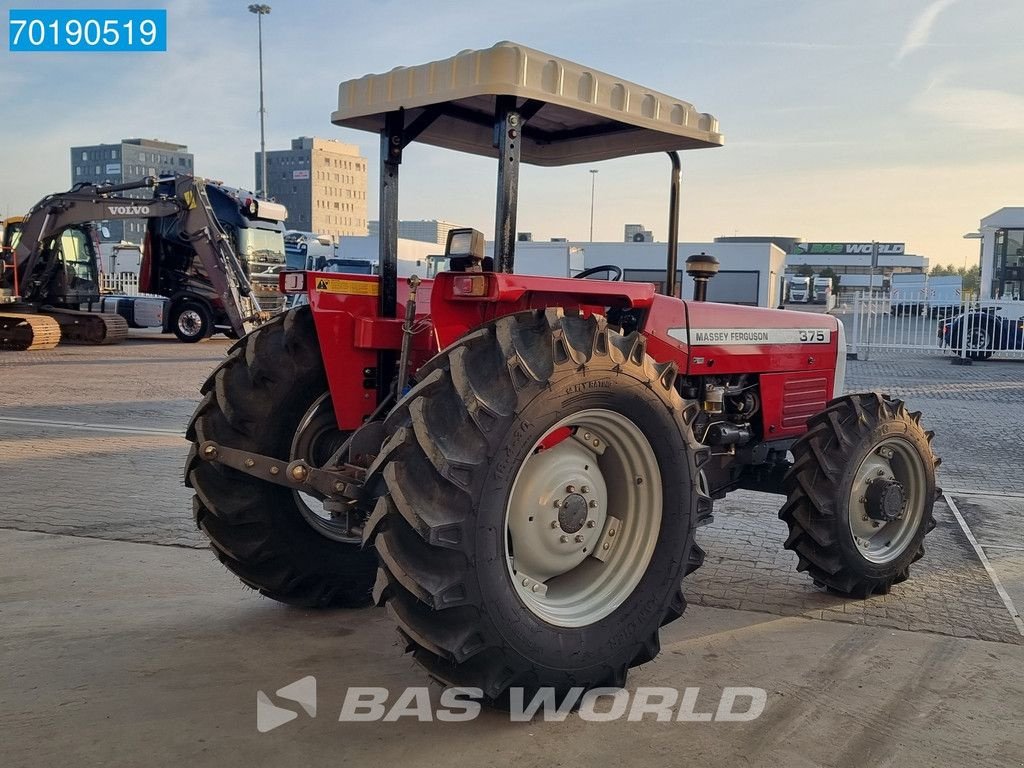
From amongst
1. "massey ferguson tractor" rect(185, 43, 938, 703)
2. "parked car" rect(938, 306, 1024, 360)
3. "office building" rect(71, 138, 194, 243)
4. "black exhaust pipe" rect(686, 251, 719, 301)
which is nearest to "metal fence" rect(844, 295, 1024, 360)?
"parked car" rect(938, 306, 1024, 360)

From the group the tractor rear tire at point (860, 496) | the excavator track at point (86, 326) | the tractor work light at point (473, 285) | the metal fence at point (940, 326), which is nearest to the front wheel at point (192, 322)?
the excavator track at point (86, 326)

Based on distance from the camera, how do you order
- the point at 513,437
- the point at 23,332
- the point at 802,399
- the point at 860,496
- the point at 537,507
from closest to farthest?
1. the point at 513,437
2. the point at 537,507
3. the point at 860,496
4. the point at 802,399
5. the point at 23,332

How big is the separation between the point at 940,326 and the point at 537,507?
21.1 m

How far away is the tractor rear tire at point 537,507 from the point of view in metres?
2.79

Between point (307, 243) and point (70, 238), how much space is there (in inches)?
427

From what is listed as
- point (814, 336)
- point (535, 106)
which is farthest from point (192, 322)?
point (535, 106)

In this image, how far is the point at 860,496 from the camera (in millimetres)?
4523

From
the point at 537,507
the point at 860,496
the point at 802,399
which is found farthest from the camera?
the point at 802,399

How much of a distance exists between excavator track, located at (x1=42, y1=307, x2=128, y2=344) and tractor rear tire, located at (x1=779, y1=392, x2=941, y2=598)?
18.3 meters

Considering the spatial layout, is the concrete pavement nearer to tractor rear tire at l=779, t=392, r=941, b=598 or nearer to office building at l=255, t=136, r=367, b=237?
tractor rear tire at l=779, t=392, r=941, b=598

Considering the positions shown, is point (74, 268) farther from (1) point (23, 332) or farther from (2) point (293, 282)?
(2) point (293, 282)

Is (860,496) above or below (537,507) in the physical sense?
below

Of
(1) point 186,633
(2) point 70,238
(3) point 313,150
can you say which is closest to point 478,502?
(1) point 186,633

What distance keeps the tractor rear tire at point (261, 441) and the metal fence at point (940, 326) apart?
62.1 feet
